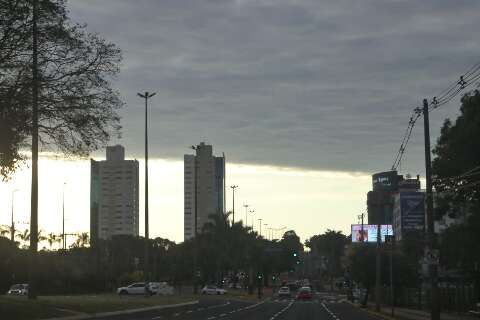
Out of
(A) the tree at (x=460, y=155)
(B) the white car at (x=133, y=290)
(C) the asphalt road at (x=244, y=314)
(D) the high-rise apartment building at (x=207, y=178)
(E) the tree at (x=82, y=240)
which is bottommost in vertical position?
(B) the white car at (x=133, y=290)

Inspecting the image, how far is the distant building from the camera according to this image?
166 m

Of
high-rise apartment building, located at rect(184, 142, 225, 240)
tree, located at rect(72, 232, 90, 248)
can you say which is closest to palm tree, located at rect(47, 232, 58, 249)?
tree, located at rect(72, 232, 90, 248)

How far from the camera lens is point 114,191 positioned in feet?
577

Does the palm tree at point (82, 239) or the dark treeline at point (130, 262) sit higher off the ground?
the palm tree at point (82, 239)

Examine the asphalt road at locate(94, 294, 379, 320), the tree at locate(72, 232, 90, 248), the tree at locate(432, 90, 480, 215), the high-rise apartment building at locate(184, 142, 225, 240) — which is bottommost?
the asphalt road at locate(94, 294, 379, 320)

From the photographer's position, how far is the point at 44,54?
35.9m

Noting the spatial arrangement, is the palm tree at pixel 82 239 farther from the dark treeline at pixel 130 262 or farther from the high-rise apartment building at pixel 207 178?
the high-rise apartment building at pixel 207 178

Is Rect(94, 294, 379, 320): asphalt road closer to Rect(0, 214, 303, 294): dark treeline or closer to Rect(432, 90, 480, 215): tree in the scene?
Rect(432, 90, 480, 215): tree

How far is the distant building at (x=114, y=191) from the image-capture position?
166m

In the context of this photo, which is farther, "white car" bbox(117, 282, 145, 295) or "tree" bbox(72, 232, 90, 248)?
"tree" bbox(72, 232, 90, 248)

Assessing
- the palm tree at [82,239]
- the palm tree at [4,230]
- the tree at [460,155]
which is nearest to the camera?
the tree at [460,155]

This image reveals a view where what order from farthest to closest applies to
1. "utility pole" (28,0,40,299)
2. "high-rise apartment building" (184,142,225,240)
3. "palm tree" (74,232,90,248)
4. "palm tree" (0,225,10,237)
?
"high-rise apartment building" (184,142,225,240) → "palm tree" (74,232,90,248) → "palm tree" (0,225,10,237) → "utility pole" (28,0,40,299)

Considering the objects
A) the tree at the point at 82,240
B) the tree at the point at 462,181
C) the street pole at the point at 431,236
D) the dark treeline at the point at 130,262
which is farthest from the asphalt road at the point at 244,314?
the tree at the point at 82,240

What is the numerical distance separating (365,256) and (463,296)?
25.2 meters
